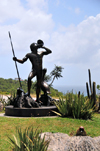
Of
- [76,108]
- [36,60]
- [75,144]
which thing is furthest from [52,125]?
[36,60]

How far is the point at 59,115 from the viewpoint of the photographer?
838 cm

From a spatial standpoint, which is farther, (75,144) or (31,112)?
(31,112)

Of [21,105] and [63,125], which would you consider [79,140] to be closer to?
[63,125]

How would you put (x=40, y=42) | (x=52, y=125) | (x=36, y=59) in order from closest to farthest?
(x=52, y=125) < (x=36, y=59) < (x=40, y=42)

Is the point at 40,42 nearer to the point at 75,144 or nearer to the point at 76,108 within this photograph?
the point at 76,108

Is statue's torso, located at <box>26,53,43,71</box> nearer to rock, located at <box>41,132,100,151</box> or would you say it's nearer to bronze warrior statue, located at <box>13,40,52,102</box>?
bronze warrior statue, located at <box>13,40,52,102</box>

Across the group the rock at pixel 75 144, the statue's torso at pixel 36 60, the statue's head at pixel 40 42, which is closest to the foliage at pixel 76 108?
the statue's torso at pixel 36 60

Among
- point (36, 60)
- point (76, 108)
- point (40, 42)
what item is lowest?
point (76, 108)

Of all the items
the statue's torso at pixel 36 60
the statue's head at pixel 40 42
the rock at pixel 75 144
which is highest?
the statue's head at pixel 40 42

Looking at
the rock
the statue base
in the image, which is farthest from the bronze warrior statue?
the rock

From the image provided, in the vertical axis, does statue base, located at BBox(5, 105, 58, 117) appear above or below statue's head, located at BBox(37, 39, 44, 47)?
below

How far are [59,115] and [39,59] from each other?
2923 millimetres

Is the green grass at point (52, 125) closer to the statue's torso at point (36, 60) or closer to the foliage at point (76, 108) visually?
the foliage at point (76, 108)

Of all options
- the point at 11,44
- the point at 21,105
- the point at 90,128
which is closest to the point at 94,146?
the point at 90,128
